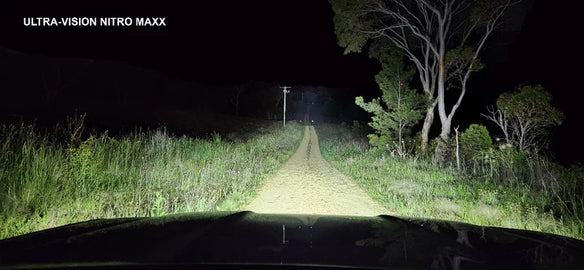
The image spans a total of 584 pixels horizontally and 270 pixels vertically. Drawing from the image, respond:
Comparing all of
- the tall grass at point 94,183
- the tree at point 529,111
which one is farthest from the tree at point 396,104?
the tall grass at point 94,183

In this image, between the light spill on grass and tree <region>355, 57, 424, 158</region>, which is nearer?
the light spill on grass

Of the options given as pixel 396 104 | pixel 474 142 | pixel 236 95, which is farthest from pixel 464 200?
pixel 236 95

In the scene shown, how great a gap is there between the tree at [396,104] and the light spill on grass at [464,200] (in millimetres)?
5045

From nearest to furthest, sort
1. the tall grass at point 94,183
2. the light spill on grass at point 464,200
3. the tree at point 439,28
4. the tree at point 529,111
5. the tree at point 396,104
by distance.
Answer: the tall grass at point 94,183, the light spill on grass at point 464,200, the tree at point 529,111, the tree at point 439,28, the tree at point 396,104

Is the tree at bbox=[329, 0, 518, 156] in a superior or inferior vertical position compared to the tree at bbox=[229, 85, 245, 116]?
inferior

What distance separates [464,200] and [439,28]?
1011cm

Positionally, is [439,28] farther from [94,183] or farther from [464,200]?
[94,183]

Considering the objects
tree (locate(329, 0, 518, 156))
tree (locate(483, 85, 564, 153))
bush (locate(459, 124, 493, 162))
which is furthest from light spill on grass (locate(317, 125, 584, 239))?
tree (locate(329, 0, 518, 156))

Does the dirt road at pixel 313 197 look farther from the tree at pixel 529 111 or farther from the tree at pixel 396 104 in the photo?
the tree at pixel 529 111

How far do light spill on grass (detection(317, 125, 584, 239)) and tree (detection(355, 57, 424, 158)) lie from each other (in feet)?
16.6

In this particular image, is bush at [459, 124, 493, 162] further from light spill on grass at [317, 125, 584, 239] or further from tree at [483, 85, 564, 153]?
light spill on grass at [317, 125, 584, 239]

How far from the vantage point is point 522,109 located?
12.8m

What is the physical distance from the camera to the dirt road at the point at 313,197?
648cm

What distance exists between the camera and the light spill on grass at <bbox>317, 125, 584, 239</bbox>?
5.33 metres
